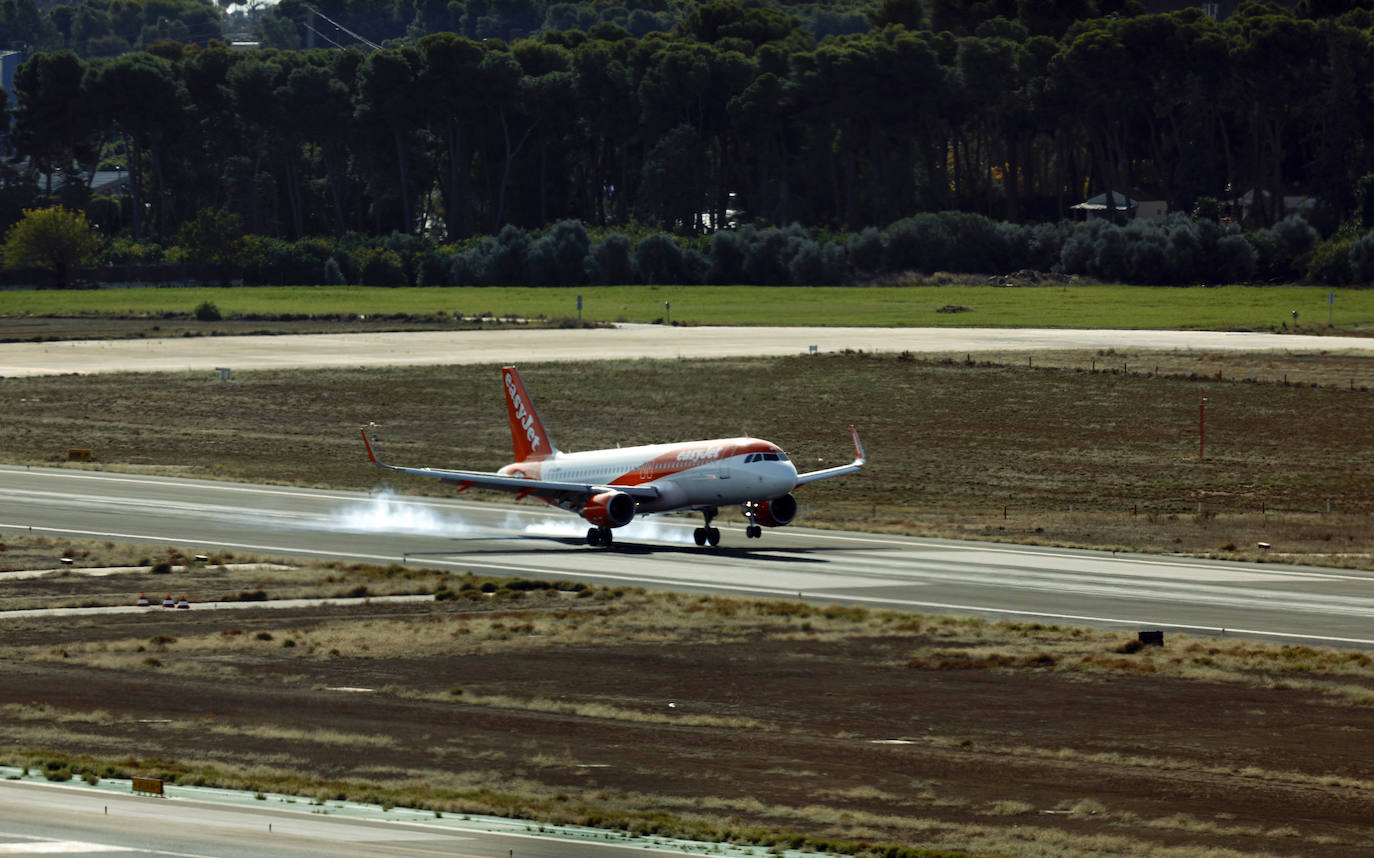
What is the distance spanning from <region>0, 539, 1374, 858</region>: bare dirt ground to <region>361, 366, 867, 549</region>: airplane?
12.5 m

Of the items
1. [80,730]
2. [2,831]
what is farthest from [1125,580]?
[2,831]

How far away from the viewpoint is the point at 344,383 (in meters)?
138

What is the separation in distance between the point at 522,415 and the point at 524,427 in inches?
23.0

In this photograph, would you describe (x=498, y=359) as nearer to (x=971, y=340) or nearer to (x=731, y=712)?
(x=971, y=340)

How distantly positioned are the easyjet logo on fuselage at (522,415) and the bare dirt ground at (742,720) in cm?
1974

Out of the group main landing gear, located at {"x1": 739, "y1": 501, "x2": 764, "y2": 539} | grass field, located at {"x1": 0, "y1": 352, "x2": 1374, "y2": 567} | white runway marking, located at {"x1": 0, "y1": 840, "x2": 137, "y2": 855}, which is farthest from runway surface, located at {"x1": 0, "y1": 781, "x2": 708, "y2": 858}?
grass field, located at {"x1": 0, "y1": 352, "x2": 1374, "y2": 567}

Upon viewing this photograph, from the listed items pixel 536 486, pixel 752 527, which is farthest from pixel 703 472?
pixel 536 486

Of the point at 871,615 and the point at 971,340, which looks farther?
the point at 971,340

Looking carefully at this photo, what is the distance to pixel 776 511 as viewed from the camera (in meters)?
72.1

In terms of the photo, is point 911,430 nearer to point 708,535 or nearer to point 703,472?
point 708,535

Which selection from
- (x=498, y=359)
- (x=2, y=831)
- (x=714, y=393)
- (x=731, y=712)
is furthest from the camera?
(x=498, y=359)

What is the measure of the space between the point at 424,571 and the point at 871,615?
714 inches

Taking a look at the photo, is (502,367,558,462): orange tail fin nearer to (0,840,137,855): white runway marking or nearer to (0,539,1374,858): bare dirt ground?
(0,539,1374,858): bare dirt ground

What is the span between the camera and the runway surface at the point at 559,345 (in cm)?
15138
